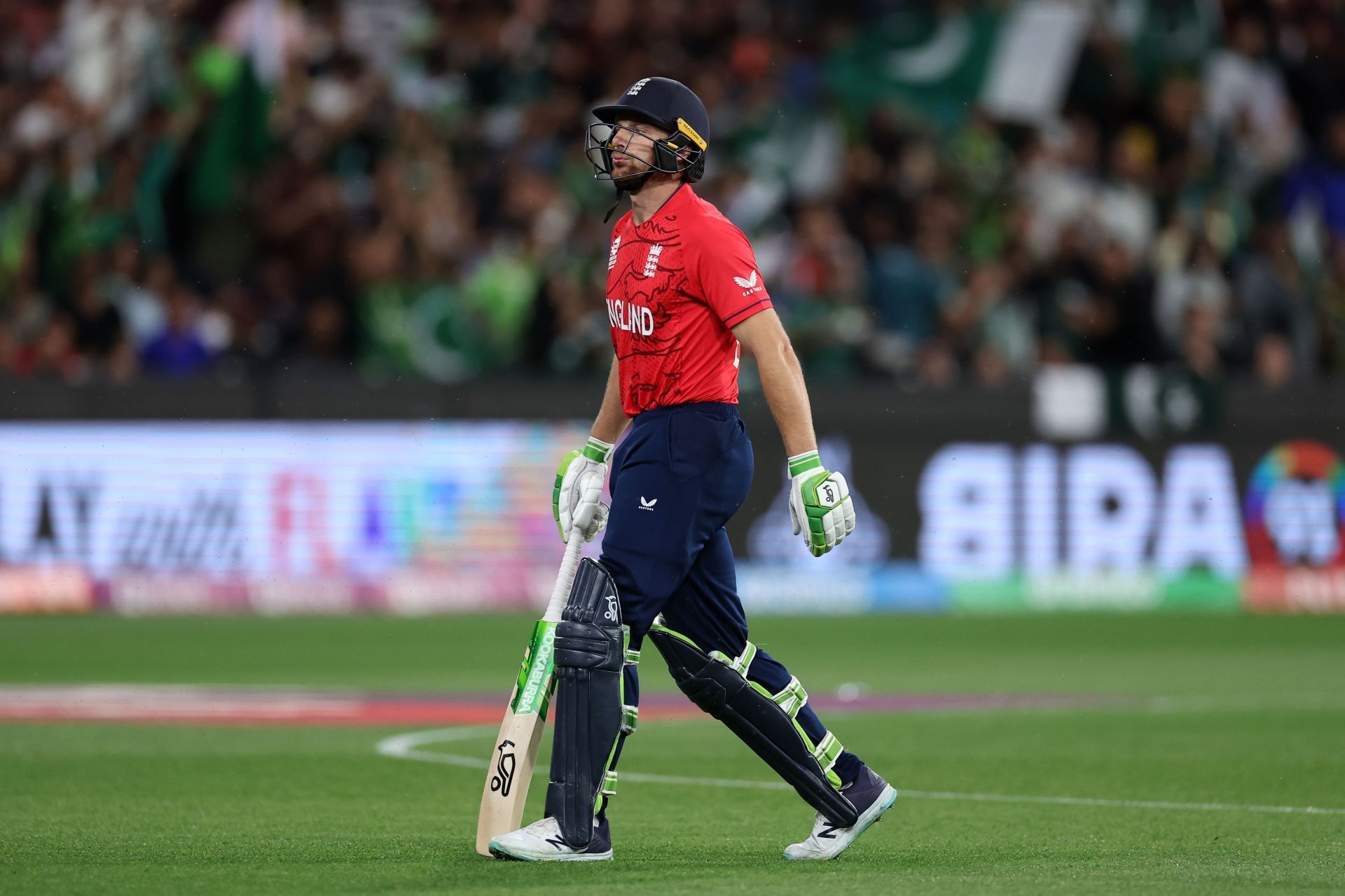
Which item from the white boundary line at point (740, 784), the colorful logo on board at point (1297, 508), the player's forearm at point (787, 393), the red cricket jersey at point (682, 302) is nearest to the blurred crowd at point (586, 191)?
the colorful logo on board at point (1297, 508)

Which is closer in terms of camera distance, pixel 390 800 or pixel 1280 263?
pixel 390 800

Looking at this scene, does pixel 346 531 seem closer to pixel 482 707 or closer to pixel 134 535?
pixel 134 535

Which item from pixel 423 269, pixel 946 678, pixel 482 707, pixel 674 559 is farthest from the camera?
pixel 423 269

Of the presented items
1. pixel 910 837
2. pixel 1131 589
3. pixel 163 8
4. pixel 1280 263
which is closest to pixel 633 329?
pixel 910 837

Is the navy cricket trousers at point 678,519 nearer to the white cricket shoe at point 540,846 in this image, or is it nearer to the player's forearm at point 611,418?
the player's forearm at point 611,418

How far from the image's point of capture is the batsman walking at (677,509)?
259 inches

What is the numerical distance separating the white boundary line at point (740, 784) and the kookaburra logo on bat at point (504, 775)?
2.56 m

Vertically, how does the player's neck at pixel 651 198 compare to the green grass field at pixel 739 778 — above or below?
above

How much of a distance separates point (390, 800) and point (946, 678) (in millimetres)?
6193

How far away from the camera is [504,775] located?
677 cm

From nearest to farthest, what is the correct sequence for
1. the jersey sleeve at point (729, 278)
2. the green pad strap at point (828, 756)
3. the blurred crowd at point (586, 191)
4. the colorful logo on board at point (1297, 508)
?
the jersey sleeve at point (729, 278) < the green pad strap at point (828, 756) < the colorful logo on board at point (1297, 508) < the blurred crowd at point (586, 191)

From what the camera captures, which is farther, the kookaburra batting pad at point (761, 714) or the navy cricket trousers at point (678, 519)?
the kookaburra batting pad at point (761, 714)

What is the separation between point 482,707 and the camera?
12.4 meters

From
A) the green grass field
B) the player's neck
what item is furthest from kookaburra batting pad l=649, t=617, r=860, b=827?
the player's neck
